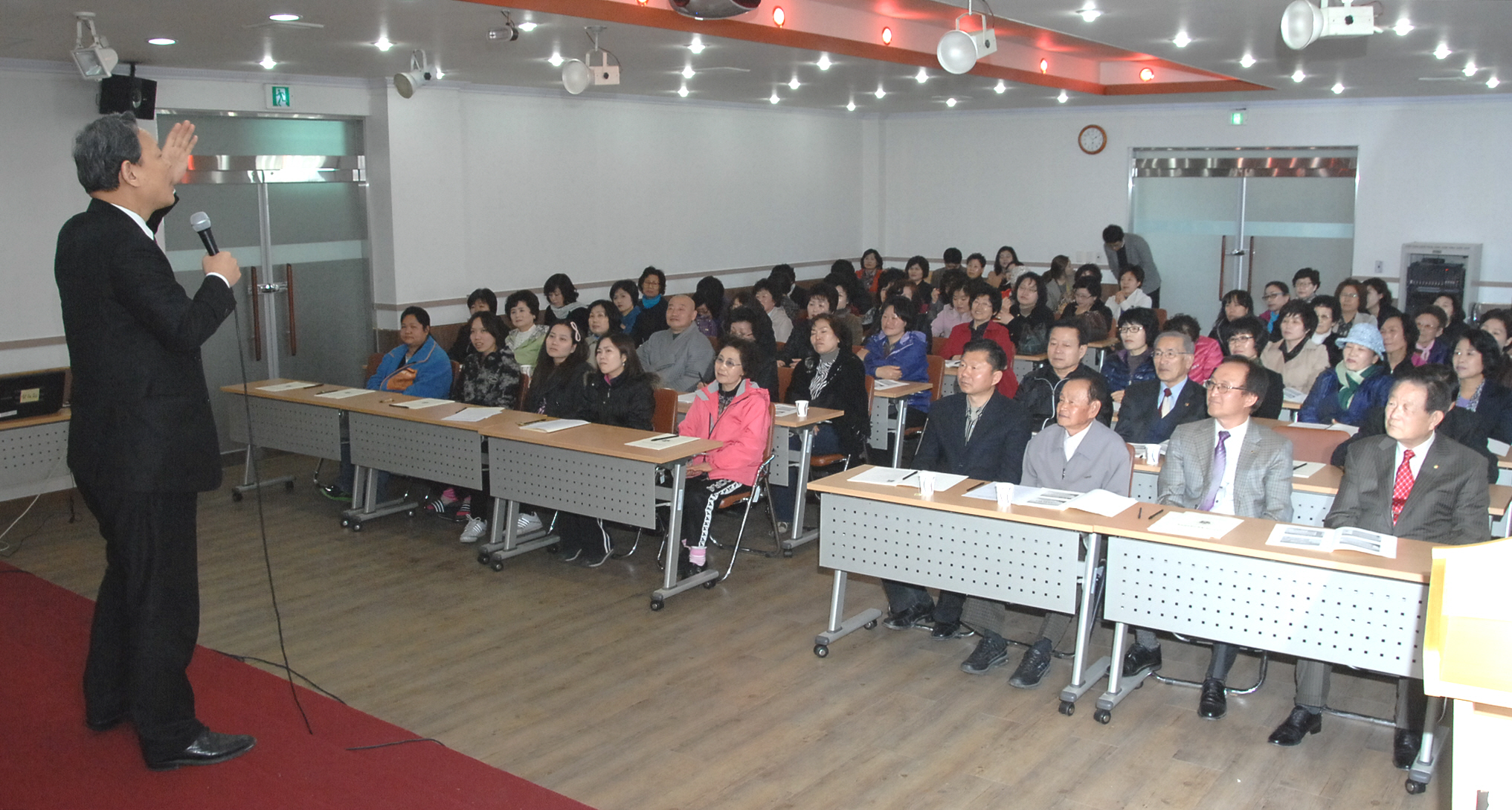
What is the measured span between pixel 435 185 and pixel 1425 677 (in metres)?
8.90

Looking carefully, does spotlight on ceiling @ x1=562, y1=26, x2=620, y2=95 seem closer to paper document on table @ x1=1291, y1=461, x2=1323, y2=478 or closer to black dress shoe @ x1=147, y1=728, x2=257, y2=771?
paper document on table @ x1=1291, y1=461, x2=1323, y2=478

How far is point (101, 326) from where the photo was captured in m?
3.03

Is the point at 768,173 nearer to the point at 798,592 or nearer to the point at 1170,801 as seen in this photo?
the point at 798,592

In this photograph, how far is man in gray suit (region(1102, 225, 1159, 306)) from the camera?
1250 centimetres


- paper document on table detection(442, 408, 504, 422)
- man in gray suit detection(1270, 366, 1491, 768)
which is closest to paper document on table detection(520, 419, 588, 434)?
paper document on table detection(442, 408, 504, 422)

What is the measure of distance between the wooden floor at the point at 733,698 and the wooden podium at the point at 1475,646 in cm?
189

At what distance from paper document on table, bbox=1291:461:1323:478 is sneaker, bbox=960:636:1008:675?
1.47 metres

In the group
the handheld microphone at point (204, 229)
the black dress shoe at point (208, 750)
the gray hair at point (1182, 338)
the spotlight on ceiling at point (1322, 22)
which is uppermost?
the spotlight on ceiling at point (1322, 22)

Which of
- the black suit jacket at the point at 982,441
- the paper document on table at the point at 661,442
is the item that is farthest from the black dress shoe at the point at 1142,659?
the paper document on table at the point at 661,442

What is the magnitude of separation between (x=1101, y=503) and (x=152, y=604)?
3197 millimetres

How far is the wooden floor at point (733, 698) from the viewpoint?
3787mm

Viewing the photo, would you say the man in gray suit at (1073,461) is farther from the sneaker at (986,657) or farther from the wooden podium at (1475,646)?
the wooden podium at (1475,646)

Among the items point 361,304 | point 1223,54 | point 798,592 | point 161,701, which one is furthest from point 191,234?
point 1223,54

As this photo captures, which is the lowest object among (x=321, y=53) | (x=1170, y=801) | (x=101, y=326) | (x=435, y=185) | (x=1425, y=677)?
(x=1170, y=801)
